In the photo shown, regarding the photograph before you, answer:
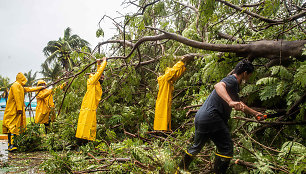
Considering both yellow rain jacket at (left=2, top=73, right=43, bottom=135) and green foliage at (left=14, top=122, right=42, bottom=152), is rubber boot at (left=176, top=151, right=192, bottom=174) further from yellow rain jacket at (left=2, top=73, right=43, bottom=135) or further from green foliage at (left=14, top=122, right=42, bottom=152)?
yellow rain jacket at (left=2, top=73, right=43, bottom=135)

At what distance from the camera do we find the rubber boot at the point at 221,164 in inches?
112

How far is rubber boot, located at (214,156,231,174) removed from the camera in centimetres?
284

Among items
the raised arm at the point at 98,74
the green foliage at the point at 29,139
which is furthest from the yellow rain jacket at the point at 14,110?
the raised arm at the point at 98,74

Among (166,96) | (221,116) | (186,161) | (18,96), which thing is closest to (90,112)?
(166,96)

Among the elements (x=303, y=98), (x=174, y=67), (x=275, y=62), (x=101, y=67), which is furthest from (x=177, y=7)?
(x=303, y=98)

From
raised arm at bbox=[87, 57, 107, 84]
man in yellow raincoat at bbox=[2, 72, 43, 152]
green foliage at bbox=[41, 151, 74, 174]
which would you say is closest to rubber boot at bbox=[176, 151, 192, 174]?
green foliage at bbox=[41, 151, 74, 174]

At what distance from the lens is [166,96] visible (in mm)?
5387

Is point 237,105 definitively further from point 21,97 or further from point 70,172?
point 21,97

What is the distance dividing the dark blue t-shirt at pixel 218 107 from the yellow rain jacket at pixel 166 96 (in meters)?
2.31

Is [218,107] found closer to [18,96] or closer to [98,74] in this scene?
[98,74]

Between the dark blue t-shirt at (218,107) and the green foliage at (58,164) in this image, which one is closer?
the dark blue t-shirt at (218,107)

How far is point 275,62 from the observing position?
399 cm

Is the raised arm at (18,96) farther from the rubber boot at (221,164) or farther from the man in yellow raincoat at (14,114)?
the rubber boot at (221,164)

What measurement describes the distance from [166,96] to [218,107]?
8.36ft
